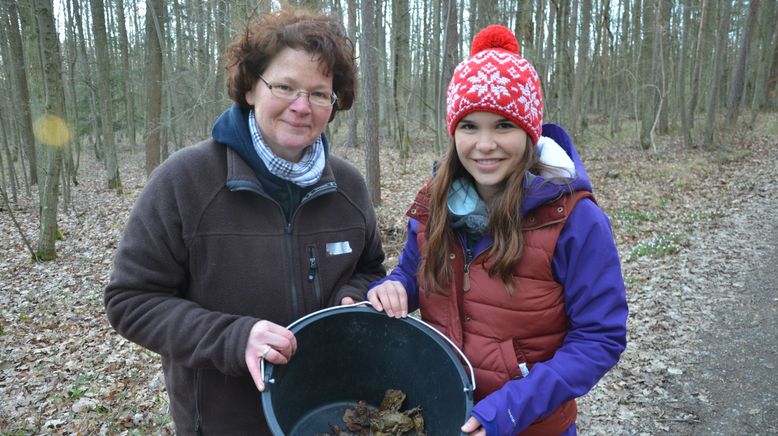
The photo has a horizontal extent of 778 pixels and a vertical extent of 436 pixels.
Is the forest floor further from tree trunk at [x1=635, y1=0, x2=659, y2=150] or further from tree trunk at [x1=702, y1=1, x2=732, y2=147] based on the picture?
tree trunk at [x1=635, y1=0, x2=659, y2=150]

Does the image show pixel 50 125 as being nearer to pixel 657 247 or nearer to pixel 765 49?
pixel 657 247

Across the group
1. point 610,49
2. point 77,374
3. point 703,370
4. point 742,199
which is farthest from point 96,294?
point 610,49

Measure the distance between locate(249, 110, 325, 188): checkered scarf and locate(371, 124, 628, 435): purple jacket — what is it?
79 cm

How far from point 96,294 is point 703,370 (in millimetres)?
7220

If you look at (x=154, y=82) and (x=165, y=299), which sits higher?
(x=154, y=82)

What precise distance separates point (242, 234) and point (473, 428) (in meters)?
1.02

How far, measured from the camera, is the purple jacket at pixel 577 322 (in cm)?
147

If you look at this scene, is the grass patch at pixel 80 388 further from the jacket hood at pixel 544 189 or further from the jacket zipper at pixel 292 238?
the jacket hood at pixel 544 189

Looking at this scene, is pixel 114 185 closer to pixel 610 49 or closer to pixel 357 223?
pixel 357 223

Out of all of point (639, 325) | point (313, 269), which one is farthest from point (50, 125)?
point (639, 325)

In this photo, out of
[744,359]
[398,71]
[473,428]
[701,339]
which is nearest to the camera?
[473,428]

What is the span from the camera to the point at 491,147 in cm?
170

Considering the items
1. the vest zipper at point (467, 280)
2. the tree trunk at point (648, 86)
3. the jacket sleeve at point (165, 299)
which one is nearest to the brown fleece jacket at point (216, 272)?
the jacket sleeve at point (165, 299)

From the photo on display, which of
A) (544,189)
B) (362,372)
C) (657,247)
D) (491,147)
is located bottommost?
(657,247)
